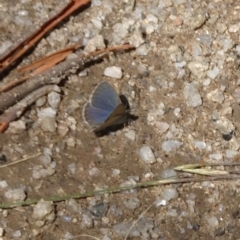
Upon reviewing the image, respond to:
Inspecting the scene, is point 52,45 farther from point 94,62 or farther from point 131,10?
point 131,10

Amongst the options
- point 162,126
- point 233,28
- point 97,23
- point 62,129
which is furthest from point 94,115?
point 233,28

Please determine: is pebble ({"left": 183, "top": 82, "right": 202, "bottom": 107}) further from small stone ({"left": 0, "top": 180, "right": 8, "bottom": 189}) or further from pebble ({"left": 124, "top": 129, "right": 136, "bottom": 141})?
small stone ({"left": 0, "top": 180, "right": 8, "bottom": 189})

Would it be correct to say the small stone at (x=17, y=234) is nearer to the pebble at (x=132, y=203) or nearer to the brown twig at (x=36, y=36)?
the pebble at (x=132, y=203)

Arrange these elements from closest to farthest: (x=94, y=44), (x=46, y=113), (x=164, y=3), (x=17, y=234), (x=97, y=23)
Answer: (x=17, y=234) < (x=46, y=113) < (x=94, y=44) < (x=97, y=23) < (x=164, y=3)

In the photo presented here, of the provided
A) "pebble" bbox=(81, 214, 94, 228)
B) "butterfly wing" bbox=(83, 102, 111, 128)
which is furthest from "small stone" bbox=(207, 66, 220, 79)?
"pebble" bbox=(81, 214, 94, 228)

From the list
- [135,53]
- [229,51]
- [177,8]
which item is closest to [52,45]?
[135,53]

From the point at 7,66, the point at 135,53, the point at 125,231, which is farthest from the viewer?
the point at 135,53

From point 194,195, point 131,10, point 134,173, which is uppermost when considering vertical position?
point 131,10

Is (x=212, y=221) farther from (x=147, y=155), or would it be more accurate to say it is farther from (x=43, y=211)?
(x=43, y=211)
